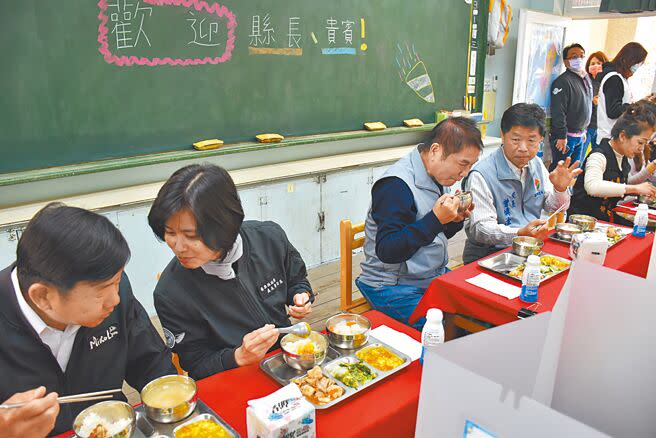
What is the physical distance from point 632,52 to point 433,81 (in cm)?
257

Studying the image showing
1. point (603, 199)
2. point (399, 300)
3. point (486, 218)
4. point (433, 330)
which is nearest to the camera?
point (433, 330)

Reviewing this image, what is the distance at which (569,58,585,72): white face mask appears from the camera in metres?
5.51

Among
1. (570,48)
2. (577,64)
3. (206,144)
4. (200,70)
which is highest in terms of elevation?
(570,48)

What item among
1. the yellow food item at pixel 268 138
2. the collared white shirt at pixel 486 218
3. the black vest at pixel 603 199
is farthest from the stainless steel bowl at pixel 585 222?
the yellow food item at pixel 268 138

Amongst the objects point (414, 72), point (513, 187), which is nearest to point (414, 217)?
point (513, 187)

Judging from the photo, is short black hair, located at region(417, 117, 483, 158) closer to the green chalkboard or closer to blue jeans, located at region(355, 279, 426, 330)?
blue jeans, located at region(355, 279, 426, 330)

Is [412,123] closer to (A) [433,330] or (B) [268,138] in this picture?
(B) [268,138]

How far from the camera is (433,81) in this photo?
4723 mm

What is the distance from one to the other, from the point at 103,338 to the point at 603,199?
288 centimetres

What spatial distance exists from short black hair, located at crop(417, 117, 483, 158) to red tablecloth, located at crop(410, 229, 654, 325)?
1.65 feet

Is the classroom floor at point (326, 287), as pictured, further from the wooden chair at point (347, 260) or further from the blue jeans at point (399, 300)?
the blue jeans at point (399, 300)

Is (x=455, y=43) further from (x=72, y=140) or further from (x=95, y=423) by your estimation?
(x=95, y=423)

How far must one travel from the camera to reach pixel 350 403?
46.6 inches

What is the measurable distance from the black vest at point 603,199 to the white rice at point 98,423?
2878mm
